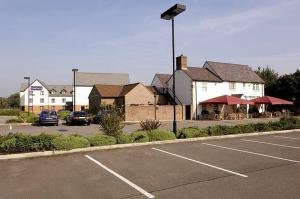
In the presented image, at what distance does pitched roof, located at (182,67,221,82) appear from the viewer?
140ft

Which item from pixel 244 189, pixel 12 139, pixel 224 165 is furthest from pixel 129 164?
pixel 12 139

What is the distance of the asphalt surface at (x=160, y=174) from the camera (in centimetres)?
725

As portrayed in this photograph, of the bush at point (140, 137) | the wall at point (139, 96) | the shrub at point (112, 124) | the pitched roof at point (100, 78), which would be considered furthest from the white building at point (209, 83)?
the pitched roof at point (100, 78)

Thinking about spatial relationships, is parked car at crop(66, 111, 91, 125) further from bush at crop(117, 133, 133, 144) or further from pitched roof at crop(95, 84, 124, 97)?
bush at crop(117, 133, 133, 144)

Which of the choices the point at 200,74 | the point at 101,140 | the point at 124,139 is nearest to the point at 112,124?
the point at 124,139

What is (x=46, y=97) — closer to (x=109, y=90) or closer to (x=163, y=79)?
(x=109, y=90)

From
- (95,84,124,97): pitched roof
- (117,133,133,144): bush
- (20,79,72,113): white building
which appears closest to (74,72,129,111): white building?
(20,79,72,113): white building

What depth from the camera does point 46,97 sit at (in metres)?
85.9

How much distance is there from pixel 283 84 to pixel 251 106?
8.79m

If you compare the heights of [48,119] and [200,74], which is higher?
[200,74]

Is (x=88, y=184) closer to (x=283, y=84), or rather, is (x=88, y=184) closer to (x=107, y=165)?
(x=107, y=165)

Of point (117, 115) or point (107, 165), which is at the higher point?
point (117, 115)

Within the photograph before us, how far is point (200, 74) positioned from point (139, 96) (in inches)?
355

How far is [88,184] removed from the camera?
7980 mm
